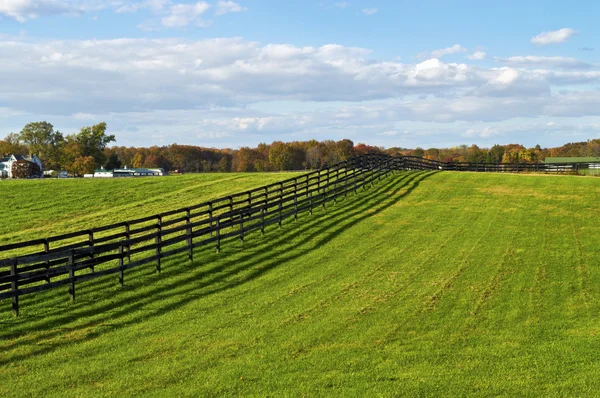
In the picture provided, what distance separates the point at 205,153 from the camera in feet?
611

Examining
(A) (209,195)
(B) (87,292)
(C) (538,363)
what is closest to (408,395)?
(C) (538,363)

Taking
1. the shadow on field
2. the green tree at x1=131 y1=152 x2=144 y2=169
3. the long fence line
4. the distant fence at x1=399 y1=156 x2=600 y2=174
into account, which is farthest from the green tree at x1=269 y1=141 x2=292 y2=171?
the shadow on field

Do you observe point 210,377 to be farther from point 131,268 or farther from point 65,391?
point 131,268

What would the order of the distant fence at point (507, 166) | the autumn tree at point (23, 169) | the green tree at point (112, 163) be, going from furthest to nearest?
the green tree at point (112, 163) → the autumn tree at point (23, 169) → the distant fence at point (507, 166)

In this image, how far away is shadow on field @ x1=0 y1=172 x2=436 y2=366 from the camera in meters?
11.9

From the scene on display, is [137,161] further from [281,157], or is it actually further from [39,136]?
[281,157]

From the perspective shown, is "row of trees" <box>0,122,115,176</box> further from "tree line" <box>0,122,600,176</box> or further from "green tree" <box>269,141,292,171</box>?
"green tree" <box>269,141,292,171</box>

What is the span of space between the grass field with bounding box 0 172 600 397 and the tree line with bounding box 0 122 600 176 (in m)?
92.1

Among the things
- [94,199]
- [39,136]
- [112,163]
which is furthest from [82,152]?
[94,199]

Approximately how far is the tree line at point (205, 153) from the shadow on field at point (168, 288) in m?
90.8

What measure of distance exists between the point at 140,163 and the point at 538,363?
6875 inches

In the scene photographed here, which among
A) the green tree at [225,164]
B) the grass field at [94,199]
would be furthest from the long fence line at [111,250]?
the green tree at [225,164]

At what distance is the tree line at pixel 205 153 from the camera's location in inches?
4432

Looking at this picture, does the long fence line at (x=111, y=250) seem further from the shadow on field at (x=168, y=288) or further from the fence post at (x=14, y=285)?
the shadow on field at (x=168, y=288)
